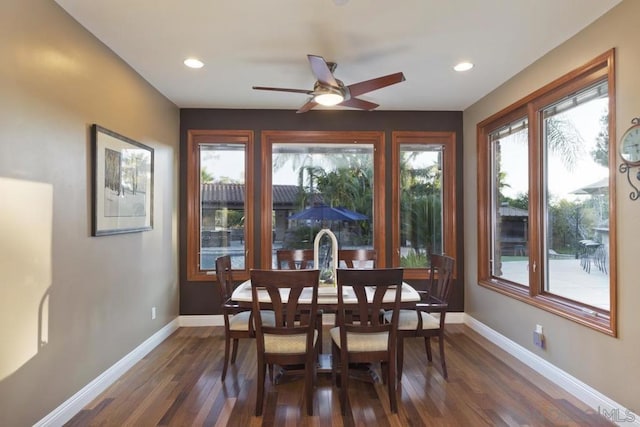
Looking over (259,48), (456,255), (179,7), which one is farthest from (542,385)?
(179,7)

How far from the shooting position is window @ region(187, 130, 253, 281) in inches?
182

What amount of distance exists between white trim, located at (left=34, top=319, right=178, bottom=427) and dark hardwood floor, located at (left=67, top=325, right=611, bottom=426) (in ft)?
0.17

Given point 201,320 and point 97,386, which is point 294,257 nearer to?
point 201,320

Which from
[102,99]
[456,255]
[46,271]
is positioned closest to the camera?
[46,271]

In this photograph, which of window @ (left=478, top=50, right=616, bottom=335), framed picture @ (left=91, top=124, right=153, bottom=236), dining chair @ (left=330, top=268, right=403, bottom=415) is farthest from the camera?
framed picture @ (left=91, top=124, right=153, bottom=236)

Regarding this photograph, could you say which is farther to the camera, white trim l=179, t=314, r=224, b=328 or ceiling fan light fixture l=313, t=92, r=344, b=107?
white trim l=179, t=314, r=224, b=328

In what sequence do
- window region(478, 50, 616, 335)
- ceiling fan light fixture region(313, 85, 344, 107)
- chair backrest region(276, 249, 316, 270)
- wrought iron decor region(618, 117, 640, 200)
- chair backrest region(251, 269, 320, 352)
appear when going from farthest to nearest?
chair backrest region(276, 249, 316, 270) → ceiling fan light fixture region(313, 85, 344, 107) → window region(478, 50, 616, 335) → chair backrest region(251, 269, 320, 352) → wrought iron decor region(618, 117, 640, 200)

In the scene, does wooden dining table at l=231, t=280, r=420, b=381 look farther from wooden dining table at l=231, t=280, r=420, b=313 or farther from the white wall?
the white wall

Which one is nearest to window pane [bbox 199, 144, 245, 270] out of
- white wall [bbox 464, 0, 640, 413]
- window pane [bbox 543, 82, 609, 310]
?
white wall [bbox 464, 0, 640, 413]

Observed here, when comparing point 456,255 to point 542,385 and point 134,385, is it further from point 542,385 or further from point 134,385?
point 134,385

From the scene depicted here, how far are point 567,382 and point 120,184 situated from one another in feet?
13.4

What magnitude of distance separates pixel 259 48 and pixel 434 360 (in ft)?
10.8

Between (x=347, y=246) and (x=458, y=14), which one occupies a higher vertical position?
(x=458, y=14)

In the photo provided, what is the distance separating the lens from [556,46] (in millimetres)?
2971
